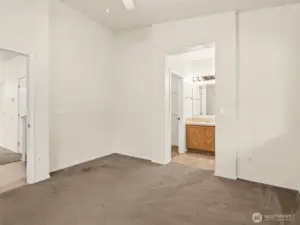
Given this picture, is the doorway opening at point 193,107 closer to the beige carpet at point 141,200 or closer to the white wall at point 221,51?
the white wall at point 221,51

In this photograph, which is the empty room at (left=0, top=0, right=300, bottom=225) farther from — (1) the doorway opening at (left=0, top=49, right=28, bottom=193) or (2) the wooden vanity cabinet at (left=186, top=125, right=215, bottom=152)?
(2) the wooden vanity cabinet at (left=186, top=125, right=215, bottom=152)

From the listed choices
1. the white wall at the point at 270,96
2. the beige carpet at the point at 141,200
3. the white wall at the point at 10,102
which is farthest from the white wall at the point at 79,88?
the white wall at the point at 270,96

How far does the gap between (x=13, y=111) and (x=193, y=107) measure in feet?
17.7

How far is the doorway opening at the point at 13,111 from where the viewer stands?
541 cm

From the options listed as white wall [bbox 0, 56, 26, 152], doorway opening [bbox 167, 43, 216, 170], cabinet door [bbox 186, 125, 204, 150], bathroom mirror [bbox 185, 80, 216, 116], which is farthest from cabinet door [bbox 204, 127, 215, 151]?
white wall [bbox 0, 56, 26, 152]

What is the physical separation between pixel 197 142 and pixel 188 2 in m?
3.67

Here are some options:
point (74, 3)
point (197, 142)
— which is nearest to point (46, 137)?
point (74, 3)

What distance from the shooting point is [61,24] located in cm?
430

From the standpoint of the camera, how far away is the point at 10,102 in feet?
21.7

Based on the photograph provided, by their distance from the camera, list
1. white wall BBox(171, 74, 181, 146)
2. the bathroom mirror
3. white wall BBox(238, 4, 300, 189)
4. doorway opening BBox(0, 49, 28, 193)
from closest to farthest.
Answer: white wall BBox(238, 4, 300, 189)
doorway opening BBox(0, 49, 28, 193)
white wall BBox(171, 74, 181, 146)
the bathroom mirror

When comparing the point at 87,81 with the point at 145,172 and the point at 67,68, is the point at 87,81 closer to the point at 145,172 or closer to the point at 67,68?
the point at 67,68

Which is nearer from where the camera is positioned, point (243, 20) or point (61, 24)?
point (243, 20)

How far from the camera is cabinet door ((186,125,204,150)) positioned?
19.8ft

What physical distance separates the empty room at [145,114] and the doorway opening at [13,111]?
23 centimetres
